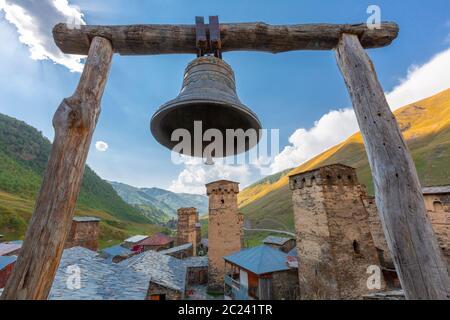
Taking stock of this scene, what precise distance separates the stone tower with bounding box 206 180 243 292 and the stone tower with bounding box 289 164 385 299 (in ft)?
22.8

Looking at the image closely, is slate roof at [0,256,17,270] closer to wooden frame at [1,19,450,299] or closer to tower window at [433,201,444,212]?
wooden frame at [1,19,450,299]

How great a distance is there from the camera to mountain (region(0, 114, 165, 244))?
121 ft

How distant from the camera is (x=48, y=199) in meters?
1.55

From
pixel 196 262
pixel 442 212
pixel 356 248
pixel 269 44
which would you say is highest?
pixel 442 212

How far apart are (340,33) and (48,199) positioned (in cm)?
348

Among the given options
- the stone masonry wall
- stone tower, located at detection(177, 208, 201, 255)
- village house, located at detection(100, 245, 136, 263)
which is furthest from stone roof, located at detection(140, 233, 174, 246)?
the stone masonry wall

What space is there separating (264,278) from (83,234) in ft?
79.7

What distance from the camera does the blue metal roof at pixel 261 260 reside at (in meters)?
13.1

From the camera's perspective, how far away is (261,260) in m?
13.7

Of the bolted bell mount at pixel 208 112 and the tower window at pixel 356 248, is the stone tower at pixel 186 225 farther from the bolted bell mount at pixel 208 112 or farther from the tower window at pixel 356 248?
the bolted bell mount at pixel 208 112

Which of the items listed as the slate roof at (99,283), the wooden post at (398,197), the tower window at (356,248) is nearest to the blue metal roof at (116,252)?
the slate roof at (99,283)

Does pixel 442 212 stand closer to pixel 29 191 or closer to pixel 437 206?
pixel 437 206

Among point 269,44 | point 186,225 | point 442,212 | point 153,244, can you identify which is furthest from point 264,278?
point 153,244

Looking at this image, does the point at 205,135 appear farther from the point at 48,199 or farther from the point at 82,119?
the point at 48,199
